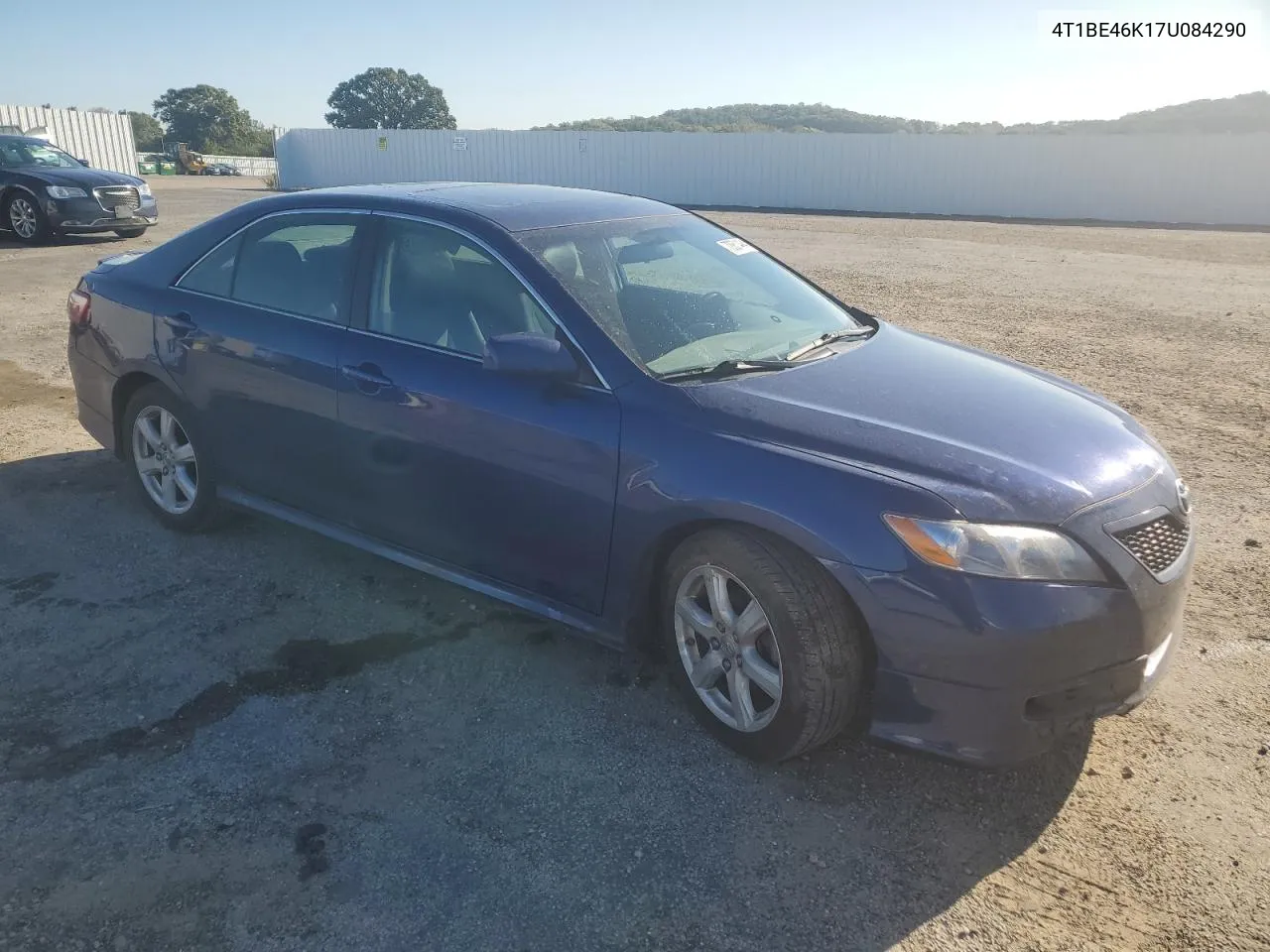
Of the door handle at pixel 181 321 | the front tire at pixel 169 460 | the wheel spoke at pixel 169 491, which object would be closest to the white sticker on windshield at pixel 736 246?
the door handle at pixel 181 321

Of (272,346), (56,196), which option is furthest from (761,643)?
(56,196)

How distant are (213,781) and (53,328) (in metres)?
8.20

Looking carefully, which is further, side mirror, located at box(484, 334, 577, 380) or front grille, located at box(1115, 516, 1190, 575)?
side mirror, located at box(484, 334, 577, 380)

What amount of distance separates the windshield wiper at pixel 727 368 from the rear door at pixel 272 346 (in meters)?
1.45

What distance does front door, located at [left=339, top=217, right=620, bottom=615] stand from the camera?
3246 mm

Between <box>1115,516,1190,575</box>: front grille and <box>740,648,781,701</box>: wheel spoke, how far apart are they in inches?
41.4

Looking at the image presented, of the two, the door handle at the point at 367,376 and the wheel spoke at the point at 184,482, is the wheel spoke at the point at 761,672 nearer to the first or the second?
the door handle at the point at 367,376

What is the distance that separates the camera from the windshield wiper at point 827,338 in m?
3.61

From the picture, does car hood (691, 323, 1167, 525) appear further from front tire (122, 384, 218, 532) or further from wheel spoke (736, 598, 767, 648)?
front tire (122, 384, 218, 532)

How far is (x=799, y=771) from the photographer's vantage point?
304cm

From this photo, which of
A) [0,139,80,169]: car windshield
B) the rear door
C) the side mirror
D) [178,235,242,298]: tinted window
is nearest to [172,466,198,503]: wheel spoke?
the rear door

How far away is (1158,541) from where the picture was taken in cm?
285

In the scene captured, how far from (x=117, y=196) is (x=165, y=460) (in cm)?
1361

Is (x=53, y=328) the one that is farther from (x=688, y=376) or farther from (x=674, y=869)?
(x=674, y=869)
